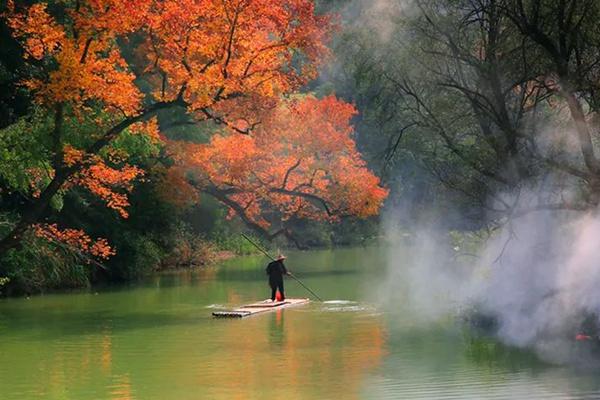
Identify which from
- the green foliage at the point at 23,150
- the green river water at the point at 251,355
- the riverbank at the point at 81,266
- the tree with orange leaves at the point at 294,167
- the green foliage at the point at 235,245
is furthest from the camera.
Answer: the green foliage at the point at 235,245

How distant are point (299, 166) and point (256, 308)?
15293 mm

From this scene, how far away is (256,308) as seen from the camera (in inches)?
1286

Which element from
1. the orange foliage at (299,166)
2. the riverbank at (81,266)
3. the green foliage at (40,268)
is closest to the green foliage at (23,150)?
the riverbank at (81,266)

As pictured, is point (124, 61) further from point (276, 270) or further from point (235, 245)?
point (235, 245)

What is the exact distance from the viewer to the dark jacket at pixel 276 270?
34.6 m

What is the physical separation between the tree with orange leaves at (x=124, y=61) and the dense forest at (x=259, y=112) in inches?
2.0

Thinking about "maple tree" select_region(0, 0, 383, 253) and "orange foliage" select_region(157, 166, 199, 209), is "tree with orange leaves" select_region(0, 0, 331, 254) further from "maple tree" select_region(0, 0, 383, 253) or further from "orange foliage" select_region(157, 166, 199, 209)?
"orange foliage" select_region(157, 166, 199, 209)

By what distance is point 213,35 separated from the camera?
31.1 metres

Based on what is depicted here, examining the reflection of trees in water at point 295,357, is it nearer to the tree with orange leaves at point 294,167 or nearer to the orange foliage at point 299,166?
the tree with orange leaves at point 294,167

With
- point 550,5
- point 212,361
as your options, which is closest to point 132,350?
point 212,361

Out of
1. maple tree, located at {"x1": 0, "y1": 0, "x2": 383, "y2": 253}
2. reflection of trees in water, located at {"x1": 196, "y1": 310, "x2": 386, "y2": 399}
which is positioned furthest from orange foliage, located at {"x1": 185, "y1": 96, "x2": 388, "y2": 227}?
reflection of trees in water, located at {"x1": 196, "y1": 310, "x2": 386, "y2": 399}

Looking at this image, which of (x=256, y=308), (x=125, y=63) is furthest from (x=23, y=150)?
(x=256, y=308)

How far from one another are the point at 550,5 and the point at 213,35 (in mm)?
11184

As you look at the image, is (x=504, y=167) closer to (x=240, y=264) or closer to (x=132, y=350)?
(x=132, y=350)
